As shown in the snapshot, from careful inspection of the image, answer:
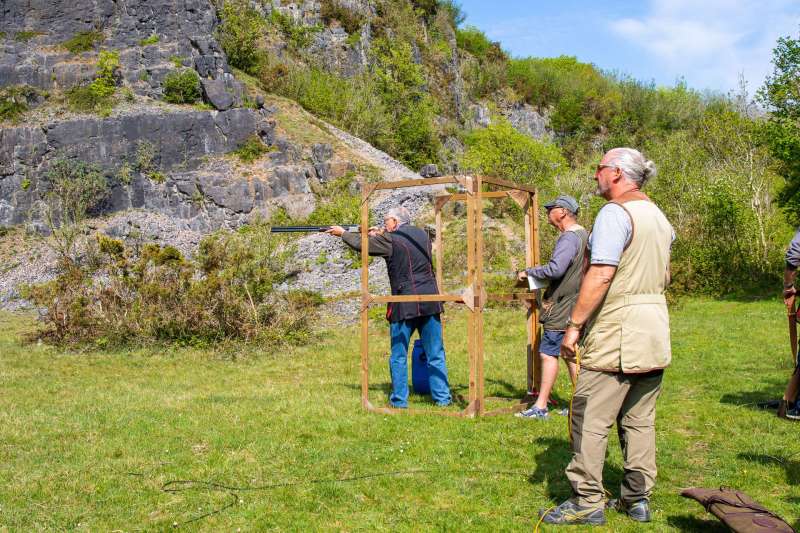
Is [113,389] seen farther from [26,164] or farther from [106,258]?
[26,164]

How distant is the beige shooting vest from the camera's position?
4352 millimetres

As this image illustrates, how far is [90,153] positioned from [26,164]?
308cm

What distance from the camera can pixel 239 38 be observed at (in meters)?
43.8

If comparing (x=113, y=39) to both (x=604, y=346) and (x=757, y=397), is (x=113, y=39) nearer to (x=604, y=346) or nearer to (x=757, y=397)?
(x=757, y=397)

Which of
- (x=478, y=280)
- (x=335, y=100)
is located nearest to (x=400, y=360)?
(x=478, y=280)

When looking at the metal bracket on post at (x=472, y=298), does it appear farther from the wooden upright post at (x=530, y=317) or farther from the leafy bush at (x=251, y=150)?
the leafy bush at (x=251, y=150)

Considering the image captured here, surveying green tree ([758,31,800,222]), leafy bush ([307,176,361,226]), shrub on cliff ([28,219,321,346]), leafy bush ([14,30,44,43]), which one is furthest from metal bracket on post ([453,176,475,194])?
leafy bush ([14,30,44,43])

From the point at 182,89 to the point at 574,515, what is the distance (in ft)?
118

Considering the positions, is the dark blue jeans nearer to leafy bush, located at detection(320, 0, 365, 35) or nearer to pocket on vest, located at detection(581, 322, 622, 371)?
pocket on vest, located at detection(581, 322, 622, 371)

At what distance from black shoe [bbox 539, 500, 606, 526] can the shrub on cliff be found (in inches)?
373

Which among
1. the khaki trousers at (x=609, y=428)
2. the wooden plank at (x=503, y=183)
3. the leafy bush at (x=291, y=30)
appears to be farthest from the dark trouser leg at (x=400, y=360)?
the leafy bush at (x=291, y=30)

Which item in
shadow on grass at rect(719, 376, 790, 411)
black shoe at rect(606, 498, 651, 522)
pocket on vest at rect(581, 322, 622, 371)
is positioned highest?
pocket on vest at rect(581, 322, 622, 371)

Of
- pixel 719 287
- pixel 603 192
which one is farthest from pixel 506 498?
pixel 719 287

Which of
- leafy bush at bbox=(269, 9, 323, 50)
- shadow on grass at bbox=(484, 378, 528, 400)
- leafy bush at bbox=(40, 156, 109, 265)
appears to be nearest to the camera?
shadow on grass at bbox=(484, 378, 528, 400)
